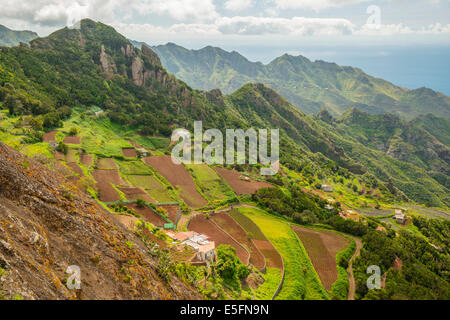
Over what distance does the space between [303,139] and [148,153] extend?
450ft

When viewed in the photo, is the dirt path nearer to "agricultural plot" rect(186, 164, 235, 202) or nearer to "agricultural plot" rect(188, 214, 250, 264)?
"agricultural plot" rect(188, 214, 250, 264)

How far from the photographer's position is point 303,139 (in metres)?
198

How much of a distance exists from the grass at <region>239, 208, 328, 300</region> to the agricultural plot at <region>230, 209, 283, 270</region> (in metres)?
1.09

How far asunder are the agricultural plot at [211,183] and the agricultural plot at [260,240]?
804 centimetres

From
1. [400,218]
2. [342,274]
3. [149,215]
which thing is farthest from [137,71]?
[342,274]

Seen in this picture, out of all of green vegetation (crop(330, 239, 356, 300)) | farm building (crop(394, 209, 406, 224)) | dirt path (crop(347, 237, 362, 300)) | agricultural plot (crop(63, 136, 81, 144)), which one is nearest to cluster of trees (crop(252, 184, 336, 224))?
green vegetation (crop(330, 239, 356, 300))

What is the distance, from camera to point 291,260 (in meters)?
48.6

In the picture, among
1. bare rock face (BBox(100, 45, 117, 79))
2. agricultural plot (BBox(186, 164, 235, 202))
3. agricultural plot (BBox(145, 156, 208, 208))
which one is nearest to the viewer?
agricultural plot (BBox(145, 156, 208, 208))

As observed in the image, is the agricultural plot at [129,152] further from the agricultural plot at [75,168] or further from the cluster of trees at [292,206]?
the cluster of trees at [292,206]

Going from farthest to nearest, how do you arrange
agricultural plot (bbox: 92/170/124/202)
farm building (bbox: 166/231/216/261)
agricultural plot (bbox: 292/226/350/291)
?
agricultural plot (bbox: 92/170/124/202)
agricultural plot (bbox: 292/226/350/291)
farm building (bbox: 166/231/216/261)

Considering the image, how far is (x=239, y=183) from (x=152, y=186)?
2827cm

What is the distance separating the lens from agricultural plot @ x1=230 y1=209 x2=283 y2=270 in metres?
47.8

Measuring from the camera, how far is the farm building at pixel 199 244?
3897cm
